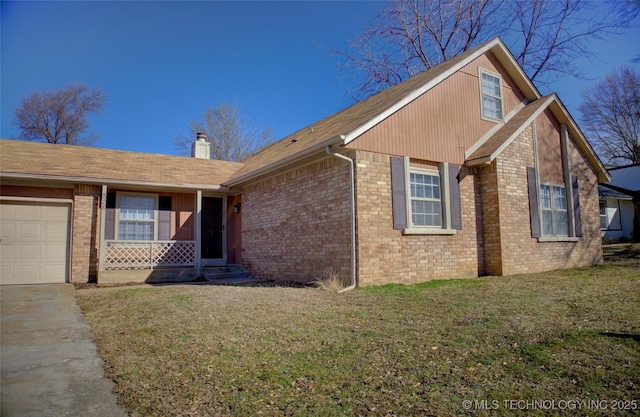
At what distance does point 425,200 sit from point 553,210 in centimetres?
488

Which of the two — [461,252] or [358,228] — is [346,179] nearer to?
[358,228]

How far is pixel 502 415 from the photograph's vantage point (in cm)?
295

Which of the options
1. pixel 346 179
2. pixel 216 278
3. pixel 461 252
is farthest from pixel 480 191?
pixel 216 278

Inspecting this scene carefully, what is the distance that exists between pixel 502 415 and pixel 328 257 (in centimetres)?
679

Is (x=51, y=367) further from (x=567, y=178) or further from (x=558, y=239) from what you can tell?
(x=567, y=178)

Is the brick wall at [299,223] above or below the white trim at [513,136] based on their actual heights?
below

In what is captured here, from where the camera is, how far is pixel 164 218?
13641 millimetres

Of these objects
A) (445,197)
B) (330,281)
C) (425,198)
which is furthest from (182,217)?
(445,197)

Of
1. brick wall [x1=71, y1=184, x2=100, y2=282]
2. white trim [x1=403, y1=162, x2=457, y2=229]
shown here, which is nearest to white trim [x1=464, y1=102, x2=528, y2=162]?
white trim [x1=403, y1=162, x2=457, y2=229]

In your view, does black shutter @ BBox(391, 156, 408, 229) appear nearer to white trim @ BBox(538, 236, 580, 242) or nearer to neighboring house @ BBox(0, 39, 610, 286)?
neighboring house @ BBox(0, 39, 610, 286)

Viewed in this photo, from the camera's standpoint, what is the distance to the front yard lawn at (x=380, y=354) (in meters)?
3.21

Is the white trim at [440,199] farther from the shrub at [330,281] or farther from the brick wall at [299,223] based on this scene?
the shrub at [330,281]

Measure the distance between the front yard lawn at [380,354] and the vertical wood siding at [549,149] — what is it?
5.35m

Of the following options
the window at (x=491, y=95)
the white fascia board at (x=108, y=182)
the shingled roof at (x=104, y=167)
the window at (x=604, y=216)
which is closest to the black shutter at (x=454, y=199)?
the window at (x=491, y=95)
